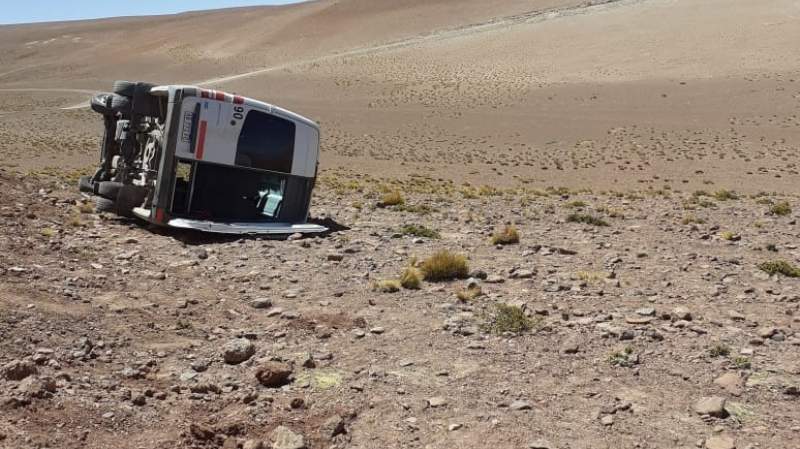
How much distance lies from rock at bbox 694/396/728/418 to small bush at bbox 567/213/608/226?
879 cm

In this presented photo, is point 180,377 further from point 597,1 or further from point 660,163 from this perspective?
point 597,1

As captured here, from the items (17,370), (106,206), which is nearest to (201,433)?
(17,370)

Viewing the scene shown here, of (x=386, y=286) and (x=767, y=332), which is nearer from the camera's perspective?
(x=767, y=332)

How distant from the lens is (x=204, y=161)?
37.5ft

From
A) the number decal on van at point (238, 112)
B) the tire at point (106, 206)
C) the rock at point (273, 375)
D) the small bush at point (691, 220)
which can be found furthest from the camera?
the small bush at point (691, 220)

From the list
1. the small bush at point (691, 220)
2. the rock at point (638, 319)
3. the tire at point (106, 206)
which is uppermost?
the small bush at point (691, 220)

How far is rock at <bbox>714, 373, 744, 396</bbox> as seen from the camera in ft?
18.9

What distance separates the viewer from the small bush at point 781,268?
9.45 meters

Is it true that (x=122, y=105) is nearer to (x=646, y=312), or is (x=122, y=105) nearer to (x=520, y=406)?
(x=646, y=312)

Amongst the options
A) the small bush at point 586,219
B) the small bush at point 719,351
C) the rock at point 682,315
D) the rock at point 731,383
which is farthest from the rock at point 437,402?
the small bush at point 586,219

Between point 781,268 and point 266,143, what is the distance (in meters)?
8.10

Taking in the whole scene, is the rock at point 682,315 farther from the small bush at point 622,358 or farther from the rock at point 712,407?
the rock at point 712,407

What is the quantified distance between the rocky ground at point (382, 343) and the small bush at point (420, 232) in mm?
697

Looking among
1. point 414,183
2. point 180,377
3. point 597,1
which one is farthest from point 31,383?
point 597,1
